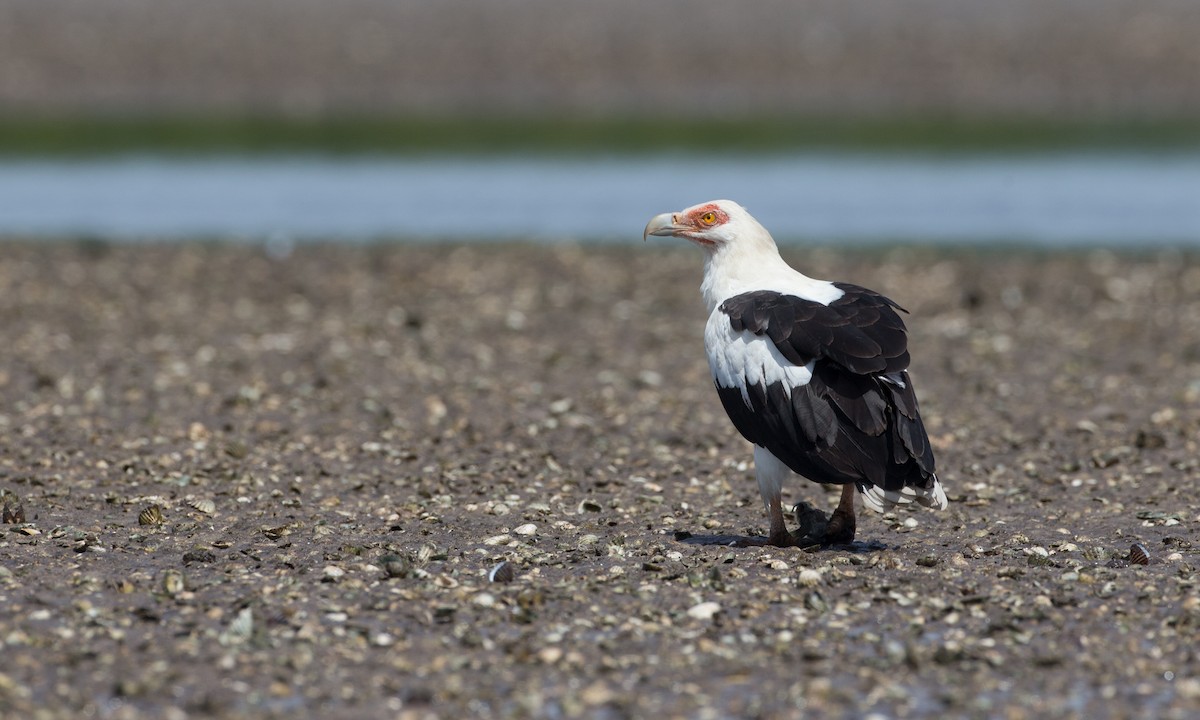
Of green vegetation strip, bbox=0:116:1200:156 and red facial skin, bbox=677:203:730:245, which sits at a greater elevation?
green vegetation strip, bbox=0:116:1200:156

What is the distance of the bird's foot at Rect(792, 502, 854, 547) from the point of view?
30.1 feet

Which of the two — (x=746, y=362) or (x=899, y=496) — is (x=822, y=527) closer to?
(x=899, y=496)

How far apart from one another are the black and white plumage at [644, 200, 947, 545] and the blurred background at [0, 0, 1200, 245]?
1394cm

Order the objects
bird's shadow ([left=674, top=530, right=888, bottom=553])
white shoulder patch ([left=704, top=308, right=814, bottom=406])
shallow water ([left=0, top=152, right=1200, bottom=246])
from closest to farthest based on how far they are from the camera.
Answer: white shoulder patch ([left=704, top=308, right=814, bottom=406]), bird's shadow ([left=674, top=530, right=888, bottom=553]), shallow water ([left=0, top=152, right=1200, bottom=246])

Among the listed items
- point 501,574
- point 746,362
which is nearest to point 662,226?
point 746,362

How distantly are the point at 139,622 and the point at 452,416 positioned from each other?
207 inches

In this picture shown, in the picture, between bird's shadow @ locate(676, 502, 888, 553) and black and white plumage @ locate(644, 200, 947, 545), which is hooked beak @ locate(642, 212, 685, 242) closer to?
black and white plumage @ locate(644, 200, 947, 545)

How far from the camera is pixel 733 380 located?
898 centimetres

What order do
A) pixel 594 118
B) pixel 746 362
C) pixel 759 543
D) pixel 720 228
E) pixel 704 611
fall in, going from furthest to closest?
pixel 594 118 < pixel 720 228 < pixel 759 543 < pixel 746 362 < pixel 704 611

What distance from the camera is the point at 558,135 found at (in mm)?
33969

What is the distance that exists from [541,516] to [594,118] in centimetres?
2651

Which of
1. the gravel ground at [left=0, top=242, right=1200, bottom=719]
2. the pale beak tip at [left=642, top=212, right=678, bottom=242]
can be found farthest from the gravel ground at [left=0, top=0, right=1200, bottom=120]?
Answer: the pale beak tip at [left=642, top=212, right=678, bottom=242]

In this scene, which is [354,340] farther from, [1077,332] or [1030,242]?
[1030,242]

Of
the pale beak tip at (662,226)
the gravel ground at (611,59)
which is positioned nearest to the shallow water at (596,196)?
the gravel ground at (611,59)
